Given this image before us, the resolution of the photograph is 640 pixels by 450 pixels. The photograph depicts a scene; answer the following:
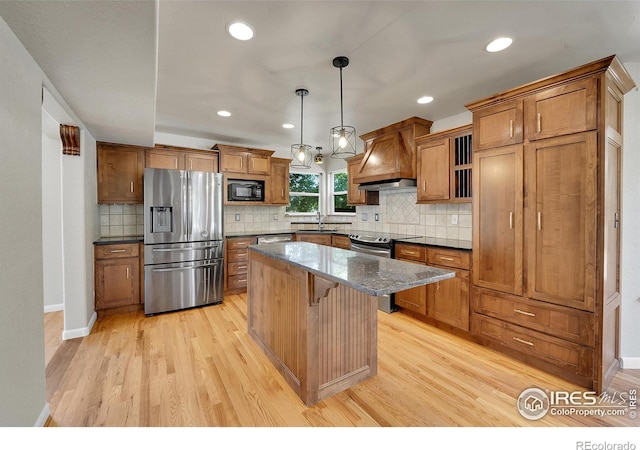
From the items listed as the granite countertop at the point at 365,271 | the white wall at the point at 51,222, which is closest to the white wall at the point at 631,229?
the granite countertop at the point at 365,271

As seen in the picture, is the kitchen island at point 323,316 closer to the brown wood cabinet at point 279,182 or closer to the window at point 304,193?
the brown wood cabinet at point 279,182

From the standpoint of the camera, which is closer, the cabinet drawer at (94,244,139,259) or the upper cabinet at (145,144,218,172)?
the cabinet drawer at (94,244,139,259)

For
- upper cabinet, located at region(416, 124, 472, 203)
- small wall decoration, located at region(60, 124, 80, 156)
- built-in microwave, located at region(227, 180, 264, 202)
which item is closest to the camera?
small wall decoration, located at region(60, 124, 80, 156)

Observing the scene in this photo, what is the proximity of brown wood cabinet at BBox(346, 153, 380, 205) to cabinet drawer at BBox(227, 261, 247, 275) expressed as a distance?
6.83ft

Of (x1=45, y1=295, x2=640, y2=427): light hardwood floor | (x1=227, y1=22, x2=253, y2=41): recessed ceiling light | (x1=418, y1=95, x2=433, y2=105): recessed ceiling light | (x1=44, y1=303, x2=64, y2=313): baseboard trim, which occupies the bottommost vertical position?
(x1=45, y1=295, x2=640, y2=427): light hardwood floor

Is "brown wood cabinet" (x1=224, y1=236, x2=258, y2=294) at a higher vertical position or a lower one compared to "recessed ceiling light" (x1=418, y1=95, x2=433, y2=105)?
lower

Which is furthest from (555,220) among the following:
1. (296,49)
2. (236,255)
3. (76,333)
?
Answer: (76,333)

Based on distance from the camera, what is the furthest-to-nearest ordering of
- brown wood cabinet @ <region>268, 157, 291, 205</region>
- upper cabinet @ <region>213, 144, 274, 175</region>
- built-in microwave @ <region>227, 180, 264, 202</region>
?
brown wood cabinet @ <region>268, 157, 291, 205</region>, built-in microwave @ <region>227, 180, 264, 202</region>, upper cabinet @ <region>213, 144, 274, 175</region>

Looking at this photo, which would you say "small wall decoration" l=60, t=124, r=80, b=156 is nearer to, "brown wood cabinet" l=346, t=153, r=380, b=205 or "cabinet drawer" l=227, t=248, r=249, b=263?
"cabinet drawer" l=227, t=248, r=249, b=263

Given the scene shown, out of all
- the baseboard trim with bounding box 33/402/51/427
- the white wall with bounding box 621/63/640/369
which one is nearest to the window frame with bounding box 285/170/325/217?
the baseboard trim with bounding box 33/402/51/427

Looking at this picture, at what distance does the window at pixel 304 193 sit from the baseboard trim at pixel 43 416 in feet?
13.7

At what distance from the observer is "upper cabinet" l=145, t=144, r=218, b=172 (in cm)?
388

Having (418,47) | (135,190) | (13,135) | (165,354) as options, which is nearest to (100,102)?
(13,135)

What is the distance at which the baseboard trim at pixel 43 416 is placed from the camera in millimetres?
1596
